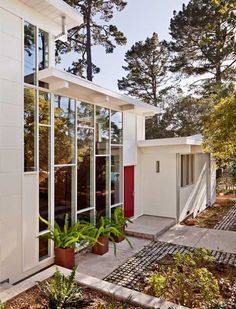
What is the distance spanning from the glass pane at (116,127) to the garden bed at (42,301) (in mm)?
5877

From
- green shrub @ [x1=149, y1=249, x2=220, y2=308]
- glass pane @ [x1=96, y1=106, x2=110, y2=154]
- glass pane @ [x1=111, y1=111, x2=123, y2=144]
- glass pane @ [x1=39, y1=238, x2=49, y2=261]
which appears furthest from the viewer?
glass pane @ [x1=111, y1=111, x2=123, y2=144]

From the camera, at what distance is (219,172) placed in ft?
65.0

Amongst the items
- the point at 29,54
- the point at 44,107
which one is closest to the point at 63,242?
the point at 44,107

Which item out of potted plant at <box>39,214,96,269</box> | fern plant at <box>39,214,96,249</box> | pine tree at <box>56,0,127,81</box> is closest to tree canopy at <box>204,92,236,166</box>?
fern plant at <box>39,214,96,249</box>

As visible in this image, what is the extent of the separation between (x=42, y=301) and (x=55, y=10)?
247 inches

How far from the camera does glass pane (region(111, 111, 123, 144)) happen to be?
9335 mm

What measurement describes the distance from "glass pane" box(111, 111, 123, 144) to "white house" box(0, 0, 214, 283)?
4 centimetres

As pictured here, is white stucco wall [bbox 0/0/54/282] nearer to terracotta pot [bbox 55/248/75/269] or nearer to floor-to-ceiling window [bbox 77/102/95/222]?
terracotta pot [bbox 55/248/75/269]

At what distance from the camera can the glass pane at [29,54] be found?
5863 mm

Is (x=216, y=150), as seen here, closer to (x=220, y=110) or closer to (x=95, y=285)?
(x=220, y=110)

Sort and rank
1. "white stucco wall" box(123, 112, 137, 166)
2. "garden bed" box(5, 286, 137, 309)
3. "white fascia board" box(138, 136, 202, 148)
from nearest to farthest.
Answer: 1. "garden bed" box(5, 286, 137, 309)
2. "white fascia board" box(138, 136, 202, 148)
3. "white stucco wall" box(123, 112, 137, 166)

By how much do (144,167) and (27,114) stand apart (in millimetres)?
6562

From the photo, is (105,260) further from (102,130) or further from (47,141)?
(102,130)

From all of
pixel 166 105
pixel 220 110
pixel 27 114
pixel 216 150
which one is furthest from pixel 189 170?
pixel 166 105
